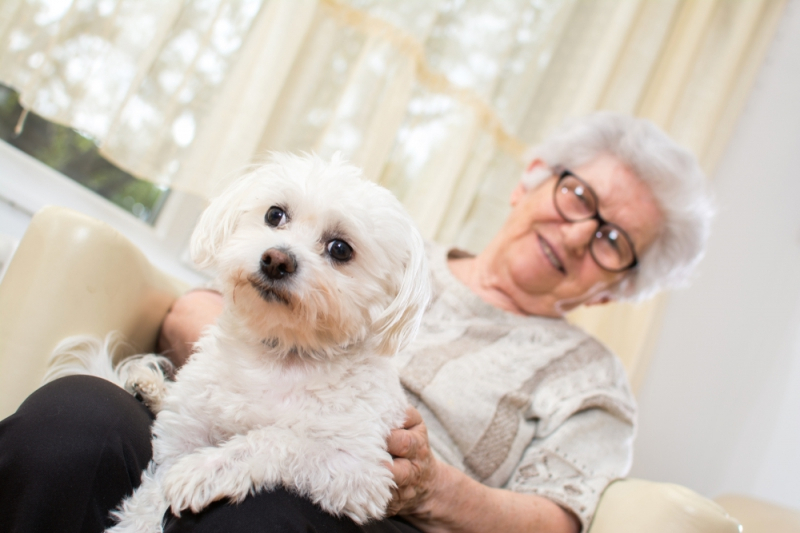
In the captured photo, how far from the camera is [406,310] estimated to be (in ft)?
2.67

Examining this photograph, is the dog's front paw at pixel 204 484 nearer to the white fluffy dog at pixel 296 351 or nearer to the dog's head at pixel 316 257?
the white fluffy dog at pixel 296 351

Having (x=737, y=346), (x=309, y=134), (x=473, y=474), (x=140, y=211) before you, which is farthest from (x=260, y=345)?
(x=737, y=346)

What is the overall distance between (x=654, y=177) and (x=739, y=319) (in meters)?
1.14

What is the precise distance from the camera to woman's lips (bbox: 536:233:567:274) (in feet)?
4.54

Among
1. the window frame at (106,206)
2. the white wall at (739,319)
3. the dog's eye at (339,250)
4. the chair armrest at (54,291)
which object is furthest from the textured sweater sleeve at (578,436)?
the white wall at (739,319)

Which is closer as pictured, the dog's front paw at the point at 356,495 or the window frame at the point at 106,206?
the dog's front paw at the point at 356,495

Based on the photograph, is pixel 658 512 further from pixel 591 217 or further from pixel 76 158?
pixel 76 158

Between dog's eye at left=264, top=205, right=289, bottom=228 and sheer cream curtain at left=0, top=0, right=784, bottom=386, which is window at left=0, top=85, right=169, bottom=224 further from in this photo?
dog's eye at left=264, top=205, right=289, bottom=228

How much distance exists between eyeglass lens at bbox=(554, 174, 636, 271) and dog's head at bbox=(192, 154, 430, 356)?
67 cm

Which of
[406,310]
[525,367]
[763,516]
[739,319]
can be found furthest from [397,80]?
[739,319]

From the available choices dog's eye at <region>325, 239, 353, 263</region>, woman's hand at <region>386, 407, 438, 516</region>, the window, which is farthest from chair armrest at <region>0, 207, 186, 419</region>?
the window

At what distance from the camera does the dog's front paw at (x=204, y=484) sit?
69 centimetres

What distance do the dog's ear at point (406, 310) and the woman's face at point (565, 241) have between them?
602 millimetres

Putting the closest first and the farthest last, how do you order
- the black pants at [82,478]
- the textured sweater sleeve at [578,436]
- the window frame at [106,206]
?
the black pants at [82,478] → the textured sweater sleeve at [578,436] → the window frame at [106,206]
